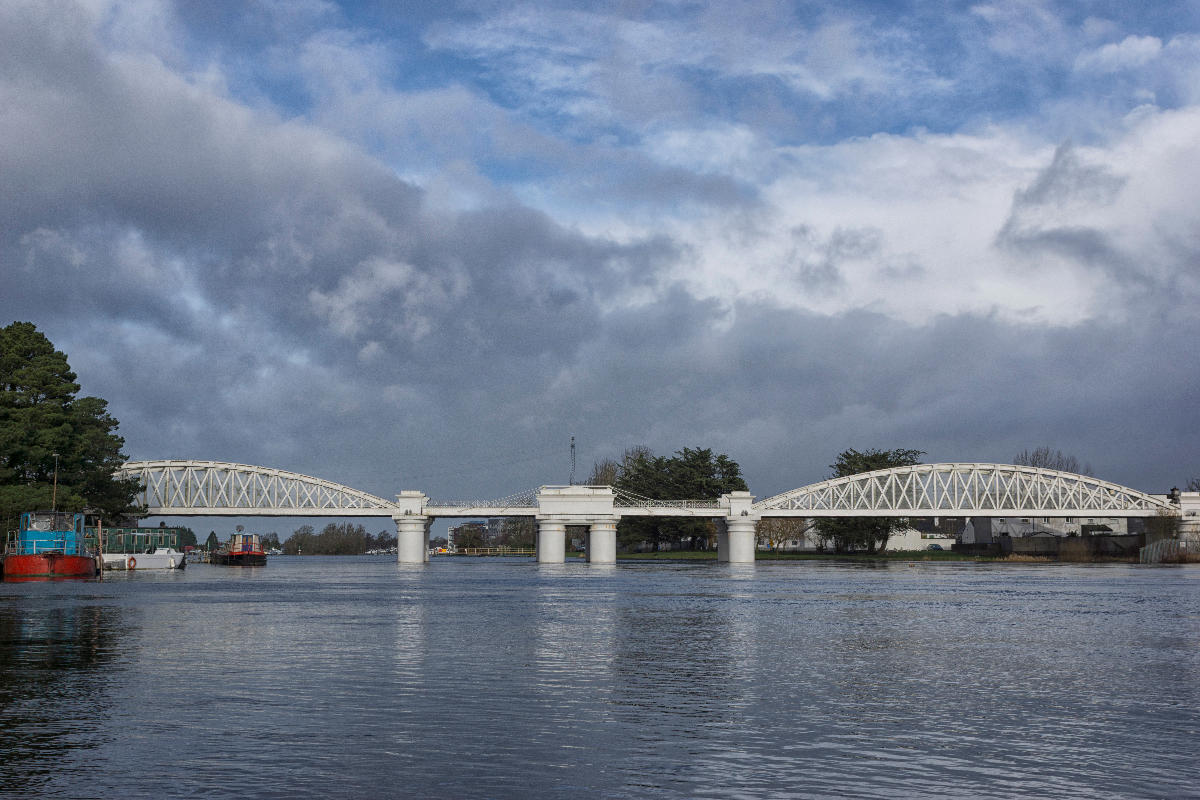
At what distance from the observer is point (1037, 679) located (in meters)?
27.8

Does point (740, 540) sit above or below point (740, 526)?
below

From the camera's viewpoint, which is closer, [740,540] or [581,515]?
[581,515]

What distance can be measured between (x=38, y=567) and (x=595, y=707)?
230 ft

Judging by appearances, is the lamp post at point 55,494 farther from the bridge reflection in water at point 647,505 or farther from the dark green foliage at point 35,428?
the bridge reflection in water at point 647,505

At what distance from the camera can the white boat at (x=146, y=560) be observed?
120 metres

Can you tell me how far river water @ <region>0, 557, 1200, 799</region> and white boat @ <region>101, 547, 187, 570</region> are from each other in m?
78.0

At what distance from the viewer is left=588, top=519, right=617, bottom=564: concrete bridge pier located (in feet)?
532

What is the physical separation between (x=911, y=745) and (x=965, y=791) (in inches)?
131

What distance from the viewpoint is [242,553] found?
525ft

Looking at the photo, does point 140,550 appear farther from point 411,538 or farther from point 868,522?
point 868,522

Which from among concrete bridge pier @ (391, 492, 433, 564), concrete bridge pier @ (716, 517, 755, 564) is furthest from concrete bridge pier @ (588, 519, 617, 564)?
concrete bridge pier @ (391, 492, 433, 564)

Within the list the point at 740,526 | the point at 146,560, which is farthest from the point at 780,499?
the point at 146,560

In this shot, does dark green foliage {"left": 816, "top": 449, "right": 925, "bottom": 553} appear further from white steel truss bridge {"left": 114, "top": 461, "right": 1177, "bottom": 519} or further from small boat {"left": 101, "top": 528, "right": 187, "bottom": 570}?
small boat {"left": 101, "top": 528, "right": 187, "bottom": 570}

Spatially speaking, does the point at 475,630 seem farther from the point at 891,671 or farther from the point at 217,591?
the point at 217,591
